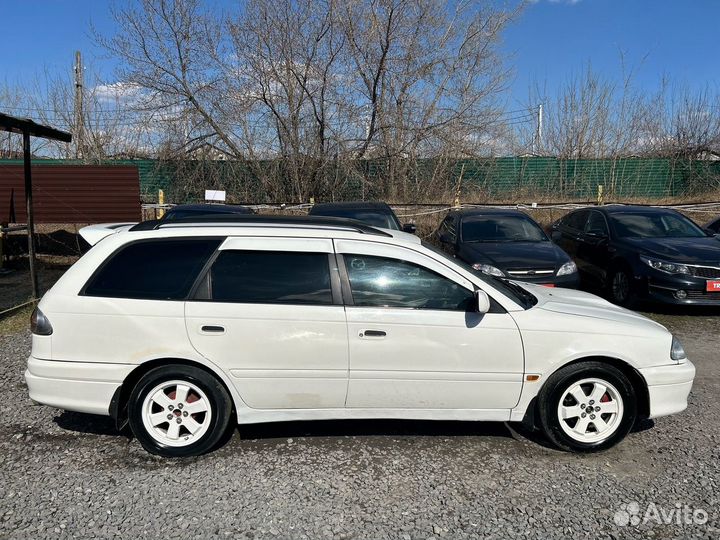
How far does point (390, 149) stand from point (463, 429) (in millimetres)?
14486

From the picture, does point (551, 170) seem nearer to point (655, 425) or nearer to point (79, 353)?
point (655, 425)

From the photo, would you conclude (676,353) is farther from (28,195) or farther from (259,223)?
(28,195)

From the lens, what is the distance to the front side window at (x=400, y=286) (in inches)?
145

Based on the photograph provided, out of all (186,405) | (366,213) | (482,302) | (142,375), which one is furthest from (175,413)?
(366,213)

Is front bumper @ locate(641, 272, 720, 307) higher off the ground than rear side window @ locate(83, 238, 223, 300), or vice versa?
rear side window @ locate(83, 238, 223, 300)

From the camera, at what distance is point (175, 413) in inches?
144

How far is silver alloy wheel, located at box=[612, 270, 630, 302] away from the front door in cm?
524

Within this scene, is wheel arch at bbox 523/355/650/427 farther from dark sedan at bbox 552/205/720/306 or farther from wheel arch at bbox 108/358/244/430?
dark sedan at bbox 552/205/720/306

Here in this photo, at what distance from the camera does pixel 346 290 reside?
368 cm

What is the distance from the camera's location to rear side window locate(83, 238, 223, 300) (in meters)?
3.69

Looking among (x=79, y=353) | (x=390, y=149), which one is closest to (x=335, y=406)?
(x=79, y=353)

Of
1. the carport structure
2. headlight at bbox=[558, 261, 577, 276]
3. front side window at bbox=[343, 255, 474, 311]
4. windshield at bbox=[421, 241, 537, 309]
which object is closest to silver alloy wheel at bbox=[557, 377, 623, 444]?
windshield at bbox=[421, 241, 537, 309]

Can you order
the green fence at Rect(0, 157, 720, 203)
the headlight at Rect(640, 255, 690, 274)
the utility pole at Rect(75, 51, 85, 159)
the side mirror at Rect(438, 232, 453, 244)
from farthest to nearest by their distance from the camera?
the utility pole at Rect(75, 51, 85, 159) < the green fence at Rect(0, 157, 720, 203) < the side mirror at Rect(438, 232, 453, 244) < the headlight at Rect(640, 255, 690, 274)

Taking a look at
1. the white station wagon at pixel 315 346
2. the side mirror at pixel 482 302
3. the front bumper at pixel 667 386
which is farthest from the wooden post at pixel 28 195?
the front bumper at pixel 667 386
